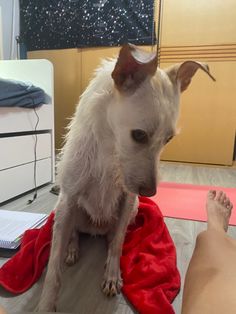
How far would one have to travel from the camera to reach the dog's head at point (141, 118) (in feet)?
2.79

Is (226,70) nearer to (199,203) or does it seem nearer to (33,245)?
(199,203)

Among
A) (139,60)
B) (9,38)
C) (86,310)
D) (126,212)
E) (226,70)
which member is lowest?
(86,310)

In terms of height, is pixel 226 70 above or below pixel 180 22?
below

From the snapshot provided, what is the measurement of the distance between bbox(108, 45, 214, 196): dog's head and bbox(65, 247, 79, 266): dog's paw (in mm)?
503

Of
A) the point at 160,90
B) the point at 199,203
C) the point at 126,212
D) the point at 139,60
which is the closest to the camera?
the point at 139,60

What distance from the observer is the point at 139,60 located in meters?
0.77

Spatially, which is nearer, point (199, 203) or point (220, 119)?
point (199, 203)

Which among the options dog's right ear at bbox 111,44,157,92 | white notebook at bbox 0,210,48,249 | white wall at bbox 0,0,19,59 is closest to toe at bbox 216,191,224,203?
dog's right ear at bbox 111,44,157,92

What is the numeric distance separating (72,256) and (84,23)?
3.21 metres

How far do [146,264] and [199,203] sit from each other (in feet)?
3.32

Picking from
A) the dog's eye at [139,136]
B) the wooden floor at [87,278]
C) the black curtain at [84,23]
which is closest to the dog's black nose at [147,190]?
the dog's eye at [139,136]

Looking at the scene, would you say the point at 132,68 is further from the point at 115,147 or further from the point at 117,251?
the point at 117,251

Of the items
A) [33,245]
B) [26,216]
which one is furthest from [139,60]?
[26,216]

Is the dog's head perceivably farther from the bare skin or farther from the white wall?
the white wall
